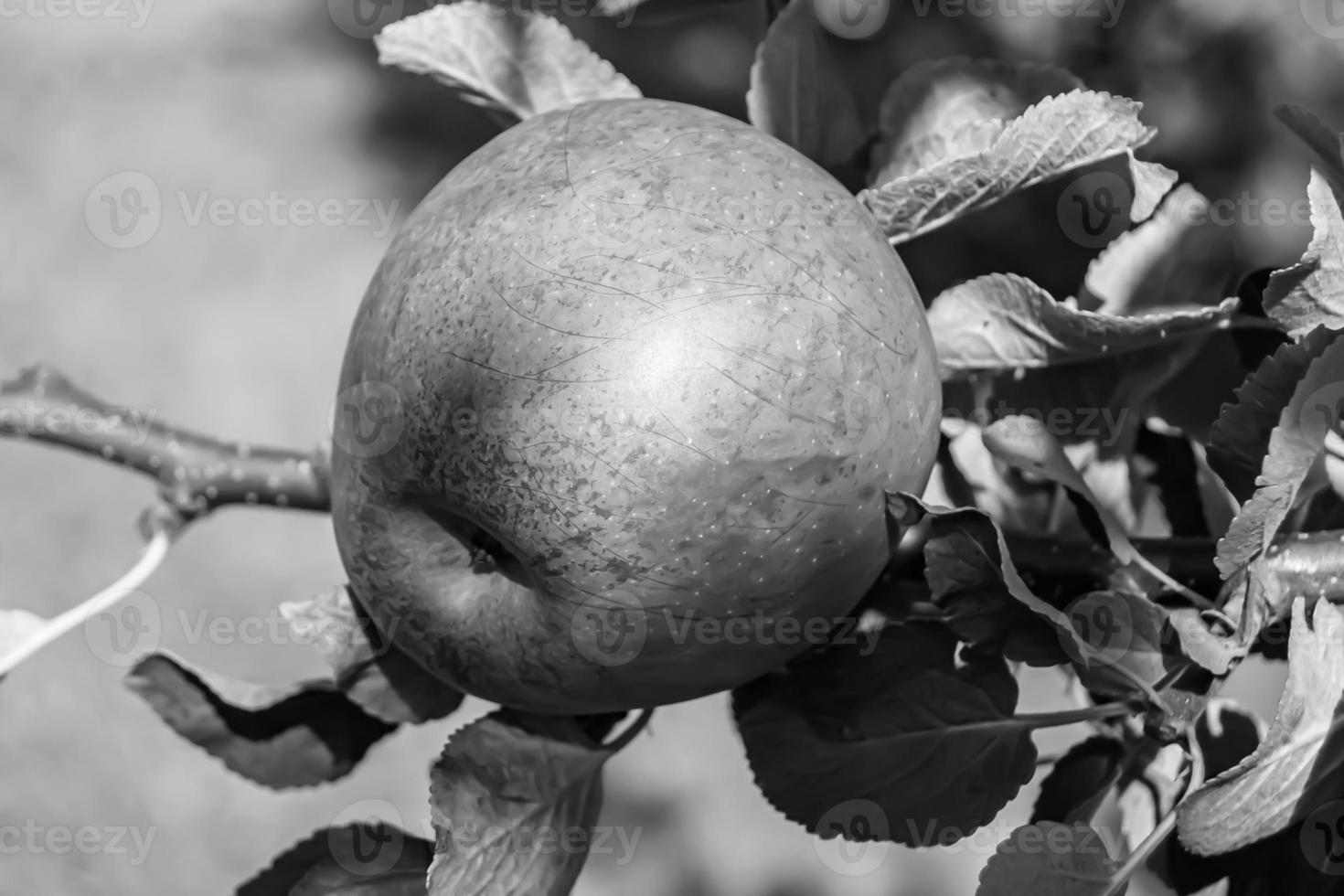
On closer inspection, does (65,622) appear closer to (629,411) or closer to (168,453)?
(168,453)

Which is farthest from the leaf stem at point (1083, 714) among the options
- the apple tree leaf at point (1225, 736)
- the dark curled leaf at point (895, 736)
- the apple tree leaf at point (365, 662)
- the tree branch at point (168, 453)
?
the tree branch at point (168, 453)

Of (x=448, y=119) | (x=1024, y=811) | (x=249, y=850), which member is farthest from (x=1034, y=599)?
(x=448, y=119)

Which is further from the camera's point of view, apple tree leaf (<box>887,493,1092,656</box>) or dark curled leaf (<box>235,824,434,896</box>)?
dark curled leaf (<box>235,824,434,896</box>)

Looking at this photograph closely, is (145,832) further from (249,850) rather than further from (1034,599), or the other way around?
(1034,599)

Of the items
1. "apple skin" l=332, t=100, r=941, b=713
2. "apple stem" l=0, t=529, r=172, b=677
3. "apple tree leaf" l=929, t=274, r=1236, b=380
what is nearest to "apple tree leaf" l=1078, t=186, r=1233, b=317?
"apple tree leaf" l=929, t=274, r=1236, b=380

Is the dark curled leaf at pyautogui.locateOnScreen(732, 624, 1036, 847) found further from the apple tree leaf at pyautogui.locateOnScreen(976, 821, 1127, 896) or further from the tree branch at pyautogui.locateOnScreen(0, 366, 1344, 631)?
the tree branch at pyautogui.locateOnScreen(0, 366, 1344, 631)
